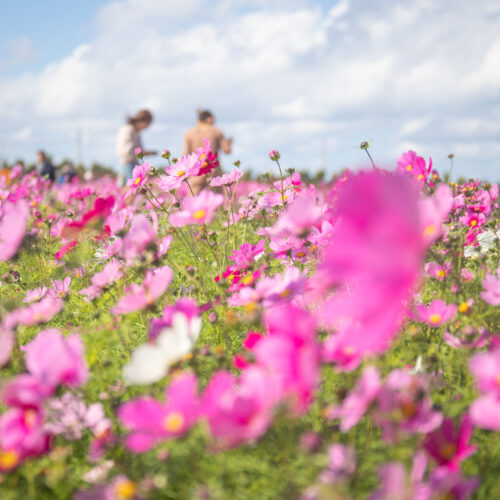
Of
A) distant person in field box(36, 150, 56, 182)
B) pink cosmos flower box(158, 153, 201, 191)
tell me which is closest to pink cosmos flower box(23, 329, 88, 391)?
pink cosmos flower box(158, 153, 201, 191)

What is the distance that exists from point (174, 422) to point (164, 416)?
22 mm

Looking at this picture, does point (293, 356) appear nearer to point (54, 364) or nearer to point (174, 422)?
point (174, 422)

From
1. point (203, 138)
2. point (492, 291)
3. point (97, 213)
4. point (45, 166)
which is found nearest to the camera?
point (492, 291)

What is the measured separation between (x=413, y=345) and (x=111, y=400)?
0.76 meters

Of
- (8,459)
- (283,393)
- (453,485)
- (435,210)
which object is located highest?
(435,210)

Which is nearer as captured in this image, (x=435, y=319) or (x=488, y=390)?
(x=488, y=390)

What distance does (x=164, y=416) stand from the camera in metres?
0.74

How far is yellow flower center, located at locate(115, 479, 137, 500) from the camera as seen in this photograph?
0.76 meters

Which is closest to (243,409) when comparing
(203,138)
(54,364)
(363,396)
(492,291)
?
(363,396)

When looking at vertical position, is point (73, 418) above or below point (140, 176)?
below

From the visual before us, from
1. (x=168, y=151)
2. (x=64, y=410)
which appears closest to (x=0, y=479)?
(x=64, y=410)

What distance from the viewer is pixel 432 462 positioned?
90cm

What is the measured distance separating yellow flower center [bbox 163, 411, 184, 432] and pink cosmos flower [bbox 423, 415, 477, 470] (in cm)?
46

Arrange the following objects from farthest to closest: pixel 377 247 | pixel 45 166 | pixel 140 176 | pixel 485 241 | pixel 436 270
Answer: pixel 45 166 < pixel 485 241 < pixel 140 176 < pixel 436 270 < pixel 377 247
